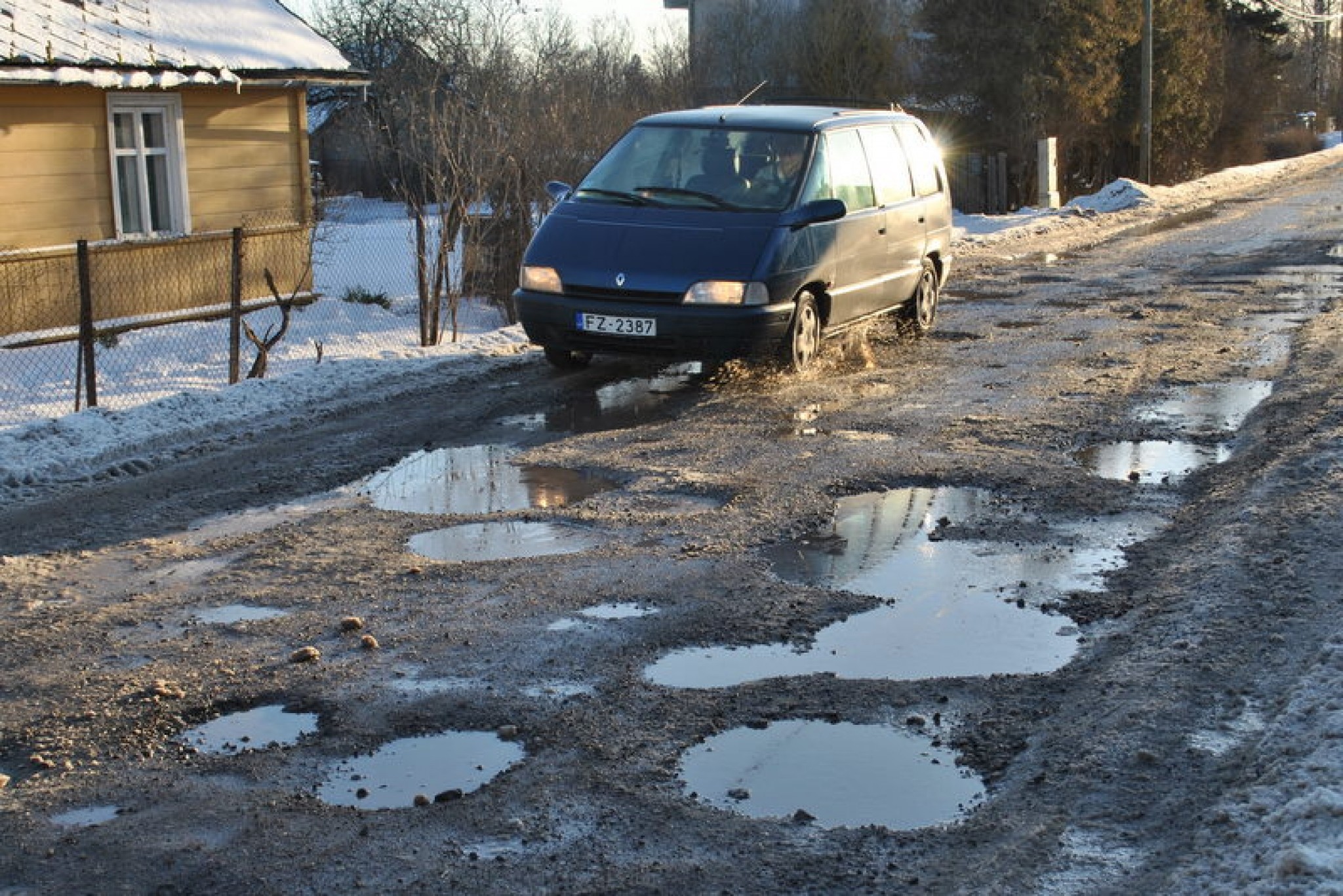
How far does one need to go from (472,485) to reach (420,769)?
3.56 metres

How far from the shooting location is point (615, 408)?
1002 cm

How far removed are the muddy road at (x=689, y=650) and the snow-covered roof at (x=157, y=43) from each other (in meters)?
7.04

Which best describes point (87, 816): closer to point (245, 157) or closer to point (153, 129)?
point (153, 129)

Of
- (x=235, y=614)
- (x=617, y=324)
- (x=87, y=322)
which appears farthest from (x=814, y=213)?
(x=235, y=614)

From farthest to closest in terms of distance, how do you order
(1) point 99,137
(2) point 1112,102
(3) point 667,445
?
(2) point 1112,102, (1) point 99,137, (3) point 667,445

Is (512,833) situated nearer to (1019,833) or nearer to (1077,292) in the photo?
(1019,833)

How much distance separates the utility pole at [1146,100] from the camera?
34.0 m

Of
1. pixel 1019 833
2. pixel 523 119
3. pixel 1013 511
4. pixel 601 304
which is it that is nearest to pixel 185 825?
pixel 1019 833

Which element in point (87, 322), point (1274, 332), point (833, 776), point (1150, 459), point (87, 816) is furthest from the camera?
point (1274, 332)

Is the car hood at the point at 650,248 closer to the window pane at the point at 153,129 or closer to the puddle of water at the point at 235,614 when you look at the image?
the puddle of water at the point at 235,614

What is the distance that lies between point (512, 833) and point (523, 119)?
14780 mm

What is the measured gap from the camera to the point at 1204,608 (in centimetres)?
576

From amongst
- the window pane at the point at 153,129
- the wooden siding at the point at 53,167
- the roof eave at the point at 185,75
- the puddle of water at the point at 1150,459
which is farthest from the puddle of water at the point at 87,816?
the window pane at the point at 153,129

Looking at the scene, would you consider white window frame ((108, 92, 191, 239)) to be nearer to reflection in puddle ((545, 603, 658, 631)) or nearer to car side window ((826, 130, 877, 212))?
car side window ((826, 130, 877, 212))
